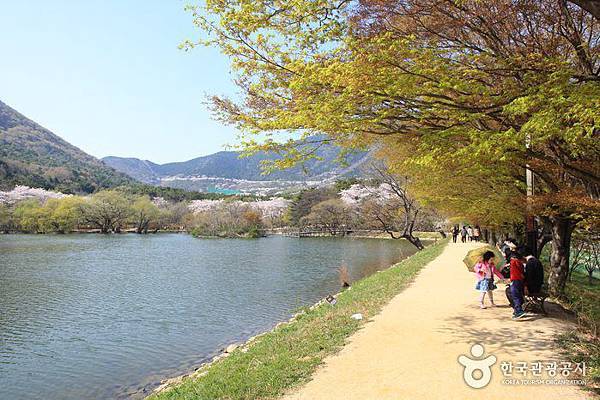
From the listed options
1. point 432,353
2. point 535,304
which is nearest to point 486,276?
point 535,304

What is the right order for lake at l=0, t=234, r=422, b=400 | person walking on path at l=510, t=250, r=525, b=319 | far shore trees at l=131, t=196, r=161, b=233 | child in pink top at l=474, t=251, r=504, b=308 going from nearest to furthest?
person walking on path at l=510, t=250, r=525, b=319
child in pink top at l=474, t=251, r=504, b=308
lake at l=0, t=234, r=422, b=400
far shore trees at l=131, t=196, r=161, b=233

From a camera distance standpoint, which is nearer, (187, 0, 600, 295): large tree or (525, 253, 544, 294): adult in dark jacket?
(187, 0, 600, 295): large tree

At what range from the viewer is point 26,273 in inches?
951

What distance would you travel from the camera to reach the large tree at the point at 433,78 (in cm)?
499

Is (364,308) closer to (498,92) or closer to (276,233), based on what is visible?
(498,92)

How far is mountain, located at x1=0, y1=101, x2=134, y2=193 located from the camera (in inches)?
3927

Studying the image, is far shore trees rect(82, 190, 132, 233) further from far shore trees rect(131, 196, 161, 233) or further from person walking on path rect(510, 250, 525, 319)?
person walking on path rect(510, 250, 525, 319)

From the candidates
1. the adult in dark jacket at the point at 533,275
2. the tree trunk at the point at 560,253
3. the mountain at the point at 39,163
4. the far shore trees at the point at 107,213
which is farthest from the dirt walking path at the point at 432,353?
the mountain at the point at 39,163

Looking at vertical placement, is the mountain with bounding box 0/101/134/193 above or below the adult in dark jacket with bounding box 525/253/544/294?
above

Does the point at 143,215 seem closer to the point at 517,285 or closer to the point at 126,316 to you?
the point at 126,316

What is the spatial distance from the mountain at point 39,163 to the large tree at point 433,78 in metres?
100

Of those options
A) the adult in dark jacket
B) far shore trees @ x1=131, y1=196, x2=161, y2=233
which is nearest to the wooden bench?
the adult in dark jacket

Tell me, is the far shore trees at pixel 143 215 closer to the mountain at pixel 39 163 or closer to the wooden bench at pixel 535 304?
the mountain at pixel 39 163

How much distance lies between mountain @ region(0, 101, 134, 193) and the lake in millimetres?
81196
